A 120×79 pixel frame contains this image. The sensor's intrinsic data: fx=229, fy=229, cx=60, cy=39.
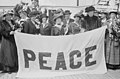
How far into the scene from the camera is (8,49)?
6629 mm

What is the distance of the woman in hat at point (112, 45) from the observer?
6.82 m

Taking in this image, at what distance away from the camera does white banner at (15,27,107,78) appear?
613 centimetres

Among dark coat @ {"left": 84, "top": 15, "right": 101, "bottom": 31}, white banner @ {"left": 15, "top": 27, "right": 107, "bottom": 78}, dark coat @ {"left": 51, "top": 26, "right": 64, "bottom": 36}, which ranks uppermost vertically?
dark coat @ {"left": 84, "top": 15, "right": 101, "bottom": 31}

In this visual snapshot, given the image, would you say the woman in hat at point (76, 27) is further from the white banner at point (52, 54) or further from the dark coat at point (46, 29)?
the dark coat at point (46, 29)

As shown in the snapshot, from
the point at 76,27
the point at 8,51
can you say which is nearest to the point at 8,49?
the point at 8,51

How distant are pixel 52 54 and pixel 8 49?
4.55ft

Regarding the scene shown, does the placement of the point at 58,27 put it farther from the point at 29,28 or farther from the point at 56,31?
the point at 29,28

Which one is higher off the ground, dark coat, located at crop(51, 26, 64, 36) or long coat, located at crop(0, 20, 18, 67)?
dark coat, located at crop(51, 26, 64, 36)

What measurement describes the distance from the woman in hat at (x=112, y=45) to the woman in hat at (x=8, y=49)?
2767 millimetres

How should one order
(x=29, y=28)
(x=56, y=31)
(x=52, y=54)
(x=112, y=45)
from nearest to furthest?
(x=52, y=54) → (x=56, y=31) → (x=29, y=28) → (x=112, y=45)

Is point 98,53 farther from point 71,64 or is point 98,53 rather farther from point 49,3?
point 49,3

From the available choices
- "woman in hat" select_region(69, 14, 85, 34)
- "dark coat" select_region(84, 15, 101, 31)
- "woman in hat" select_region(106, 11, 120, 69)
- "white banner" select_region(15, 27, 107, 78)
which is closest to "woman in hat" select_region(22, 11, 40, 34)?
"white banner" select_region(15, 27, 107, 78)

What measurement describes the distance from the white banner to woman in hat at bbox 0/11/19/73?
0.50 meters

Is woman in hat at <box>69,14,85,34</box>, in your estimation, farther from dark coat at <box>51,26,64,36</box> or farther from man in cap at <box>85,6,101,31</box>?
dark coat at <box>51,26,64,36</box>
